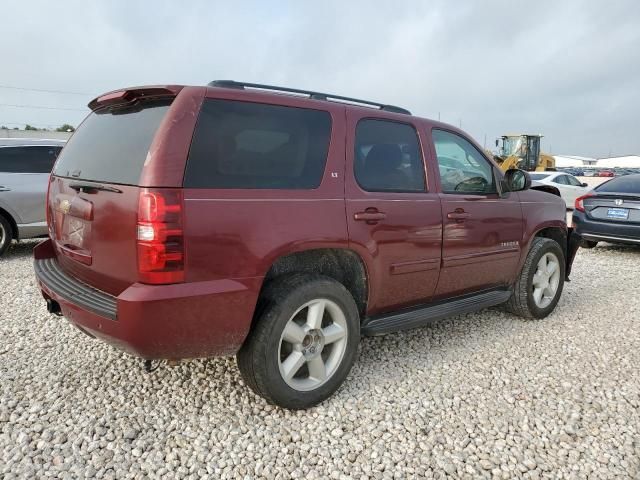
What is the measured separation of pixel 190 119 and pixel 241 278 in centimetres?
83

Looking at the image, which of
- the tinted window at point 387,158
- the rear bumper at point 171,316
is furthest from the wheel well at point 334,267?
the tinted window at point 387,158

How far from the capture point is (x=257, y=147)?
8.45ft

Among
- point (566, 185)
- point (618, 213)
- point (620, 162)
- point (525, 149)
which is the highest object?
point (620, 162)

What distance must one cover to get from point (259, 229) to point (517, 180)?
2.69 meters

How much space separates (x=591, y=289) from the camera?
584 centimetres

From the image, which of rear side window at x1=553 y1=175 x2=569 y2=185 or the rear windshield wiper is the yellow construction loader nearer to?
rear side window at x1=553 y1=175 x2=569 y2=185

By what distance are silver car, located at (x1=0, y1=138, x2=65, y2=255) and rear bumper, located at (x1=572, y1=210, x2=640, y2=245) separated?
8132 millimetres


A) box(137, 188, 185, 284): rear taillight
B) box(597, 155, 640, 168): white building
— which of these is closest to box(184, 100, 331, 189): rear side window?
box(137, 188, 185, 284): rear taillight

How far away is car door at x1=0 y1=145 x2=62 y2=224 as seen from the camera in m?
6.75

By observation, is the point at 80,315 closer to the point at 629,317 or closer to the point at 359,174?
the point at 359,174

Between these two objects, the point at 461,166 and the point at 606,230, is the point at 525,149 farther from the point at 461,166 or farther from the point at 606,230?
the point at 461,166

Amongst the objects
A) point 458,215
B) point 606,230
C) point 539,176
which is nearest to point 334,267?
point 458,215

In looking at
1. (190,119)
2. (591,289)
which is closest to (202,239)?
(190,119)

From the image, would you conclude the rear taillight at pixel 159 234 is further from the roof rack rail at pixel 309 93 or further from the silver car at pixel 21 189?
the silver car at pixel 21 189
